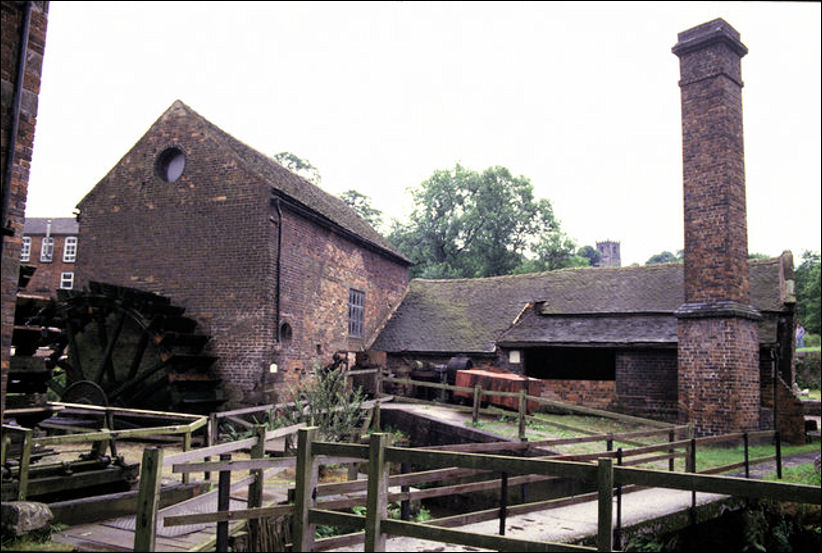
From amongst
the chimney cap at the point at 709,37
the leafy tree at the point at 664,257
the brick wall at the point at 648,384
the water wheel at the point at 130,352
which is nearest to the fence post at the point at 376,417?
the water wheel at the point at 130,352

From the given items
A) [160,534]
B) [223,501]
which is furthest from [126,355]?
[223,501]

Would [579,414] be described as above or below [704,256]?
below

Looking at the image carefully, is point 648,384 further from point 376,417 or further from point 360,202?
point 360,202

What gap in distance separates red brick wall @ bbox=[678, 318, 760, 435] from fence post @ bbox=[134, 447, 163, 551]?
1255 cm

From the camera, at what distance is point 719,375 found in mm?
13539

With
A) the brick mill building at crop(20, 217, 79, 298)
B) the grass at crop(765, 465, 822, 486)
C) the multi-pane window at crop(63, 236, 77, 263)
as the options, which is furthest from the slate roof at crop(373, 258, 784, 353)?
the brick mill building at crop(20, 217, 79, 298)

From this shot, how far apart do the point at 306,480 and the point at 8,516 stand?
2.53m

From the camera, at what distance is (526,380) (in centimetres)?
1680

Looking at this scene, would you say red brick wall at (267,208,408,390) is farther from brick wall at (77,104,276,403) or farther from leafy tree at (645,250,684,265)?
leafy tree at (645,250,684,265)

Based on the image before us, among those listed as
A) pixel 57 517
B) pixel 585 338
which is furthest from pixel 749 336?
pixel 57 517

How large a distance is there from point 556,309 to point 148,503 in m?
17.6

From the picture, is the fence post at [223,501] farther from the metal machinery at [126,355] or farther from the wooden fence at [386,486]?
the metal machinery at [126,355]

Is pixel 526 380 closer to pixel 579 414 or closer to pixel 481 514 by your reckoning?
pixel 579 414

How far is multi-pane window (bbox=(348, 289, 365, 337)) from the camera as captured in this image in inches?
782
